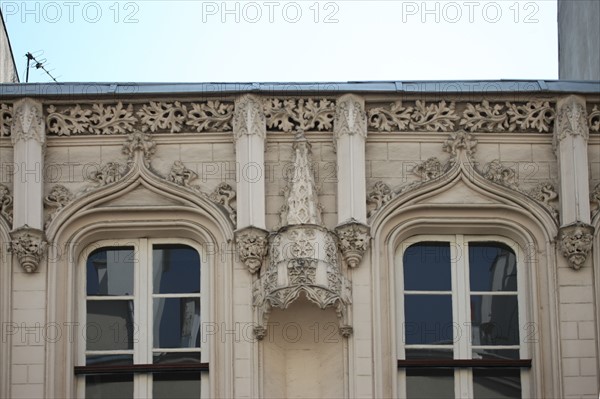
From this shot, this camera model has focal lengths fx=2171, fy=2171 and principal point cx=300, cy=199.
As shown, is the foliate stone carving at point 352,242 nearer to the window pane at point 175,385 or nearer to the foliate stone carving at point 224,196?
the foliate stone carving at point 224,196

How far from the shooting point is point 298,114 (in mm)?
24422

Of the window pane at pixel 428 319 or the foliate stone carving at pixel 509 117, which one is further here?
the foliate stone carving at pixel 509 117

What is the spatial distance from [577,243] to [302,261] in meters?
3.04

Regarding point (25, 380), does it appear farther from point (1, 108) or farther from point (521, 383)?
point (521, 383)

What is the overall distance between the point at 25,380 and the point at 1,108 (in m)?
3.18

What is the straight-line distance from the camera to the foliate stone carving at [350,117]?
2422cm


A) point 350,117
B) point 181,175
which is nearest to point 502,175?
point 350,117

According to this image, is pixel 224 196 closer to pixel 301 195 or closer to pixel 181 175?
pixel 181 175

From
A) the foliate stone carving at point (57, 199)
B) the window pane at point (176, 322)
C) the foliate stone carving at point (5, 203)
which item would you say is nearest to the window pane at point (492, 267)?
the window pane at point (176, 322)

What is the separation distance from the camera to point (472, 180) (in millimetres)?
24219

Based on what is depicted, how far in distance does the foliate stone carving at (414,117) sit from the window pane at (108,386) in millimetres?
4009

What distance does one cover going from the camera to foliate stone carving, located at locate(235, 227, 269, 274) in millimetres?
23625

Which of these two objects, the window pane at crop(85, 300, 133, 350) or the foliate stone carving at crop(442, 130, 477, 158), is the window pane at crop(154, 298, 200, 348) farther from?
the foliate stone carving at crop(442, 130, 477, 158)

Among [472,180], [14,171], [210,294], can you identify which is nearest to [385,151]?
[472,180]
